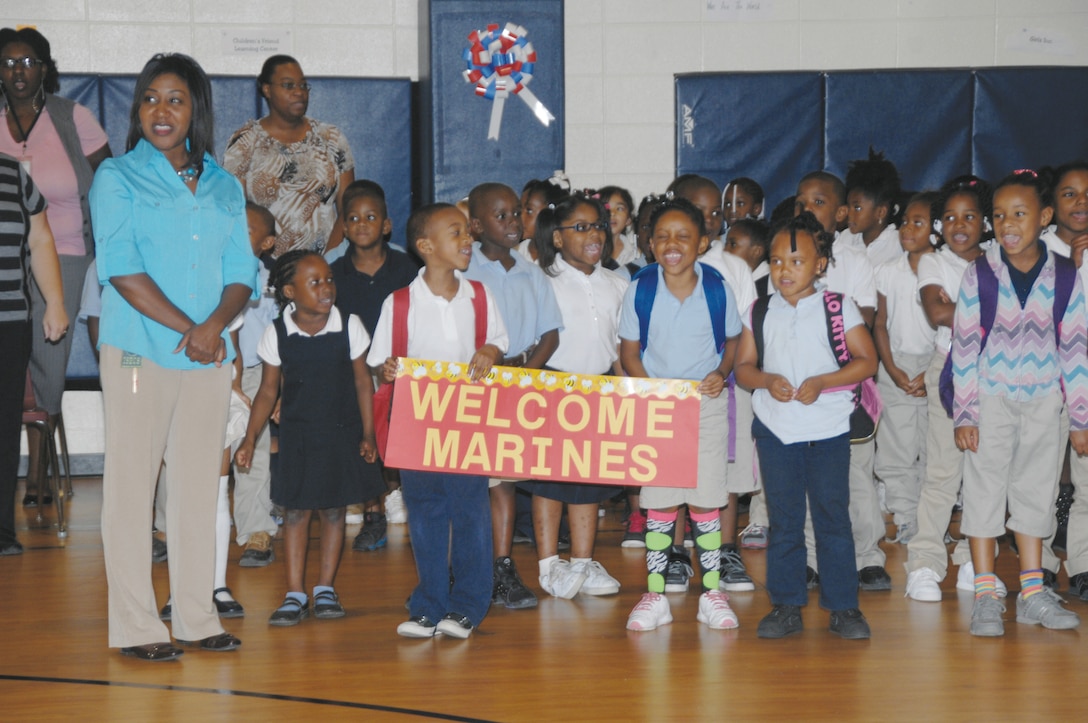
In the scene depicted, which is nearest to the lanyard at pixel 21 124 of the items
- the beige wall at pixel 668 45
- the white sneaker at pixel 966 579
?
the beige wall at pixel 668 45

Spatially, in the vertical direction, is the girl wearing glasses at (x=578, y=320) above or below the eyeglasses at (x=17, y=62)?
below

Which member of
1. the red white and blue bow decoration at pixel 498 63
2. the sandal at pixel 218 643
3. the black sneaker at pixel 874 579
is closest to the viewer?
the sandal at pixel 218 643

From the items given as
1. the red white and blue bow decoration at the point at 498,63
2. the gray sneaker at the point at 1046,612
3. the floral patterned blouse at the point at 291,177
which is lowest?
the gray sneaker at the point at 1046,612

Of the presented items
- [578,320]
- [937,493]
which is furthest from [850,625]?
[578,320]

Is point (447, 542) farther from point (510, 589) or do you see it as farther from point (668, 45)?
point (668, 45)

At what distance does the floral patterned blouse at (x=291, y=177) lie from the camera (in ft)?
19.4

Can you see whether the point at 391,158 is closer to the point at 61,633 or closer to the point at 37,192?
the point at 37,192

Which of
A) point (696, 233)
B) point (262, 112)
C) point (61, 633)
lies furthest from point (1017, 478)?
point (262, 112)

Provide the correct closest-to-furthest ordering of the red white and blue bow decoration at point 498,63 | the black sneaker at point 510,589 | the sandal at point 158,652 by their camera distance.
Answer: the sandal at point 158,652
the black sneaker at point 510,589
the red white and blue bow decoration at point 498,63

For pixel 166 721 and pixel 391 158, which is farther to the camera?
pixel 391 158

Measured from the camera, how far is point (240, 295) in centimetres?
400

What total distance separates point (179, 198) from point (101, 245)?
28 cm

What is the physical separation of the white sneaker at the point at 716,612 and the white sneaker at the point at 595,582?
0.48 m

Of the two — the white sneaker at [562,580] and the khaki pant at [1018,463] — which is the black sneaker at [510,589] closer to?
the white sneaker at [562,580]
